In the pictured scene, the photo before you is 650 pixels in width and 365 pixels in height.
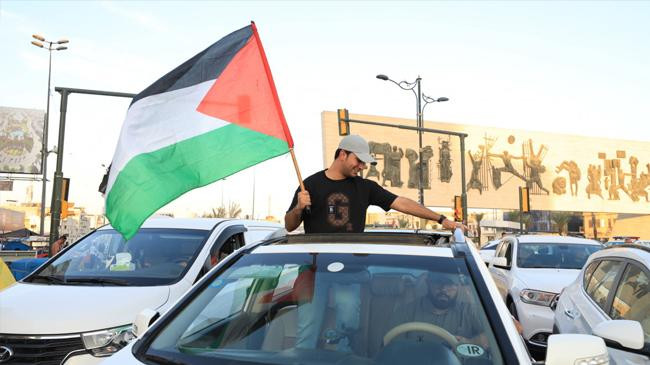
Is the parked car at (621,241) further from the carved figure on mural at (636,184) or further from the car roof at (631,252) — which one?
the carved figure on mural at (636,184)

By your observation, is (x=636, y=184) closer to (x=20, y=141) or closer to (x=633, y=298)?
(x=20, y=141)

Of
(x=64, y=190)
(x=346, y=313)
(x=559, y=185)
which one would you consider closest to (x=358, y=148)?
(x=346, y=313)

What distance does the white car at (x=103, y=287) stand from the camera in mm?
4273

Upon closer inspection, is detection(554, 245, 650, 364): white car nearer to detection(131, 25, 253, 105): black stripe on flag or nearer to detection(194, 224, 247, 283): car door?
detection(131, 25, 253, 105): black stripe on flag

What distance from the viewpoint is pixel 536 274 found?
853cm

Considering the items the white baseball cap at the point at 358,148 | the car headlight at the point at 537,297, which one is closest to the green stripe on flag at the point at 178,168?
the white baseball cap at the point at 358,148

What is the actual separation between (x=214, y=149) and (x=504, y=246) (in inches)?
326

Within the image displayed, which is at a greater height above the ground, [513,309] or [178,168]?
[178,168]

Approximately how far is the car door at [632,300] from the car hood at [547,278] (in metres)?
3.48

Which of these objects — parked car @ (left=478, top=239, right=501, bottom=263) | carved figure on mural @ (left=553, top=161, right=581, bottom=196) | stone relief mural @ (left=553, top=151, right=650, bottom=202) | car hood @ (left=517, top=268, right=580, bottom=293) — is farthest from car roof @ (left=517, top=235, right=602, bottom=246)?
carved figure on mural @ (left=553, top=161, right=581, bottom=196)

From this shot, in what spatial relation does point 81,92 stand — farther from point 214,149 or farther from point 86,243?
point 214,149

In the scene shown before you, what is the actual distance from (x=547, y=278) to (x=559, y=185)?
5701 centimetres

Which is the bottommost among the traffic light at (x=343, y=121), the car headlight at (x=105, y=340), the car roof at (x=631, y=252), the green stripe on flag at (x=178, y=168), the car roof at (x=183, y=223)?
the car headlight at (x=105, y=340)

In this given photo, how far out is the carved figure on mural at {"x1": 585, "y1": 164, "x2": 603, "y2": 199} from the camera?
62.6m
